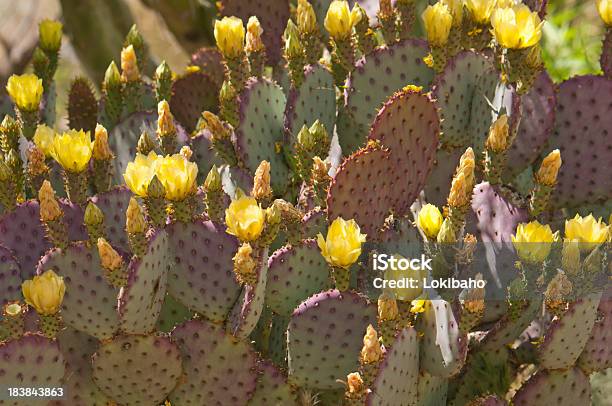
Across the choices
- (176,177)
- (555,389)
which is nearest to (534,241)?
(555,389)

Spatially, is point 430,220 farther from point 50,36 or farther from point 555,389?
point 50,36

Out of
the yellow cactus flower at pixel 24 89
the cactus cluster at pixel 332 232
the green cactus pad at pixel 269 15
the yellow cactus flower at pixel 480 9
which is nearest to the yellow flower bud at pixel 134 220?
the cactus cluster at pixel 332 232

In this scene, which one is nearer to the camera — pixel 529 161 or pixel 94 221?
pixel 94 221

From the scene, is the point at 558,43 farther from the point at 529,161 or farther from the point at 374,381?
the point at 374,381

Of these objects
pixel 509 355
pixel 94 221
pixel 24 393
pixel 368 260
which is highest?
pixel 94 221

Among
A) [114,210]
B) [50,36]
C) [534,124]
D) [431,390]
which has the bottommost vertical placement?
[431,390]

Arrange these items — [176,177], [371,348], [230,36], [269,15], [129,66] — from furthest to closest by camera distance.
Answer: [269,15] < [129,66] < [230,36] < [176,177] < [371,348]

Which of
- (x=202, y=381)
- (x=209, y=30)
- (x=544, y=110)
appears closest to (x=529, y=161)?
(x=544, y=110)
